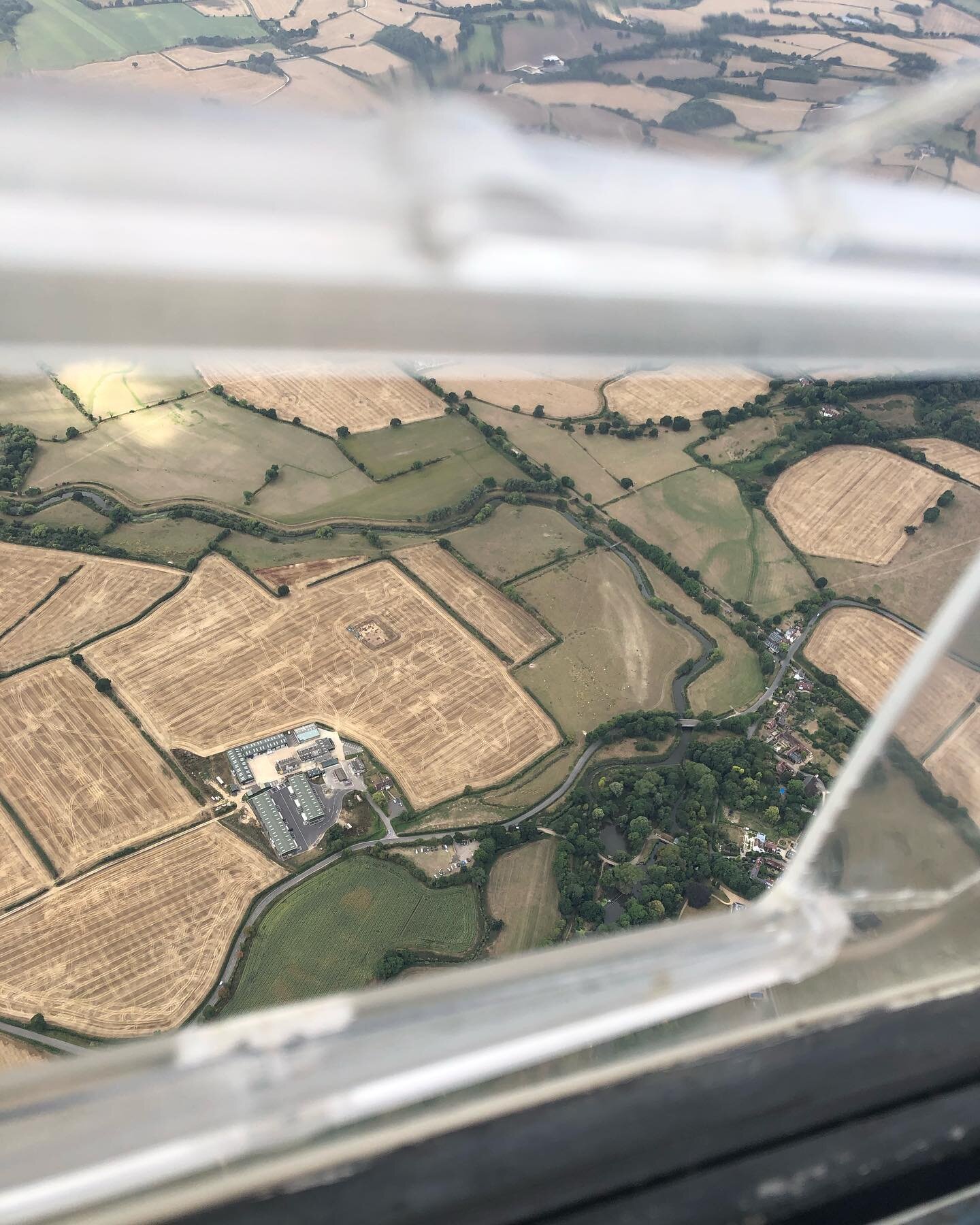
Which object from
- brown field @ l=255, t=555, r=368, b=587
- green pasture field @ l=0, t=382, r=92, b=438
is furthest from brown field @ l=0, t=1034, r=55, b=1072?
green pasture field @ l=0, t=382, r=92, b=438

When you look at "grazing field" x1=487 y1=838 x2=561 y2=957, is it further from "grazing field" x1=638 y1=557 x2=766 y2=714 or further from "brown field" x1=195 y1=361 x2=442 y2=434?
"brown field" x1=195 y1=361 x2=442 y2=434

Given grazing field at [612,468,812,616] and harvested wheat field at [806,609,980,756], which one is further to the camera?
grazing field at [612,468,812,616]

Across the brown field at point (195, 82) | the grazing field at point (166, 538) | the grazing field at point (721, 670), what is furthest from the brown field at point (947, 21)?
the grazing field at point (166, 538)

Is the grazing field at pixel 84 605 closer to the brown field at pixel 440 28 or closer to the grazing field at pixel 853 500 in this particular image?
the grazing field at pixel 853 500

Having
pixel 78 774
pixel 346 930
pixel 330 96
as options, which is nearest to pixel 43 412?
pixel 78 774

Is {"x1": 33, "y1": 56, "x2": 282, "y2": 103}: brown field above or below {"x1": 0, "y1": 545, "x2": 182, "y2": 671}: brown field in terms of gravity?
above

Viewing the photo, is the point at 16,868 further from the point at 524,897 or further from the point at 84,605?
the point at 524,897
